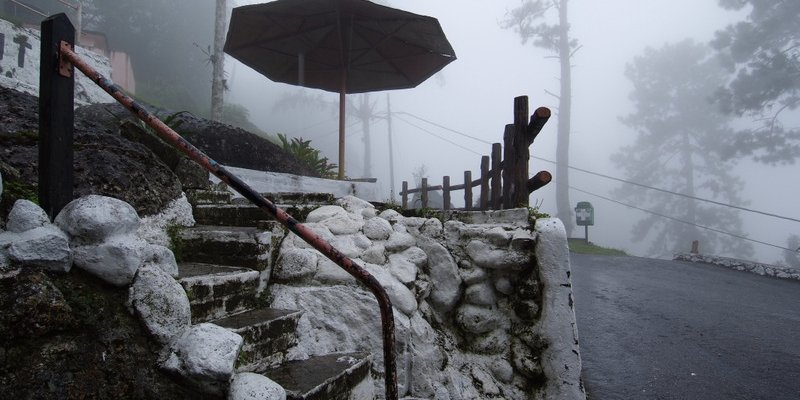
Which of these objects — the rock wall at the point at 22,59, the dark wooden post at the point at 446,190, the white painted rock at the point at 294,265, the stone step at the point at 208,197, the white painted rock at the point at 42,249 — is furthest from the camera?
the dark wooden post at the point at 446,190

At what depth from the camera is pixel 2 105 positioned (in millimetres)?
2279

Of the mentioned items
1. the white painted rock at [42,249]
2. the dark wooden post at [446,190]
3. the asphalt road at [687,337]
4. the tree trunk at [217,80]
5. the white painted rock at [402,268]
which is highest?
the tree trunk at [217,80]

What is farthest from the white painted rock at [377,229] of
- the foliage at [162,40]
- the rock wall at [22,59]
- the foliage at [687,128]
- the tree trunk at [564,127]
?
the foliage at [687,128]

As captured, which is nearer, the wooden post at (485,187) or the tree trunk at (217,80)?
the wooden post at (485,187)

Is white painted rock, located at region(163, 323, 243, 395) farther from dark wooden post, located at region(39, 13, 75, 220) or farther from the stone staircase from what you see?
dark wooden post, located at region(39, 13, 75, 220)

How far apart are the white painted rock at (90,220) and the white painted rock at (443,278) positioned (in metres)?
2.01

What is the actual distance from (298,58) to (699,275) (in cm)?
963

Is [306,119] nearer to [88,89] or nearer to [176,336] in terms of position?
[88,89]

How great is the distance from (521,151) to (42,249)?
10.4 feet

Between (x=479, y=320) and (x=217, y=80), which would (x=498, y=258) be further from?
(x=217, y=80)

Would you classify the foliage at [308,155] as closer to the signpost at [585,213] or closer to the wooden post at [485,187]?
the wooden post at [485,187]

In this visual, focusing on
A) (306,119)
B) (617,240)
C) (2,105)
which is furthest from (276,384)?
(617,240)

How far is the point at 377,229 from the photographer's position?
9.80 feet

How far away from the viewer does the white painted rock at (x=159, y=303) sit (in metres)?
1.46
